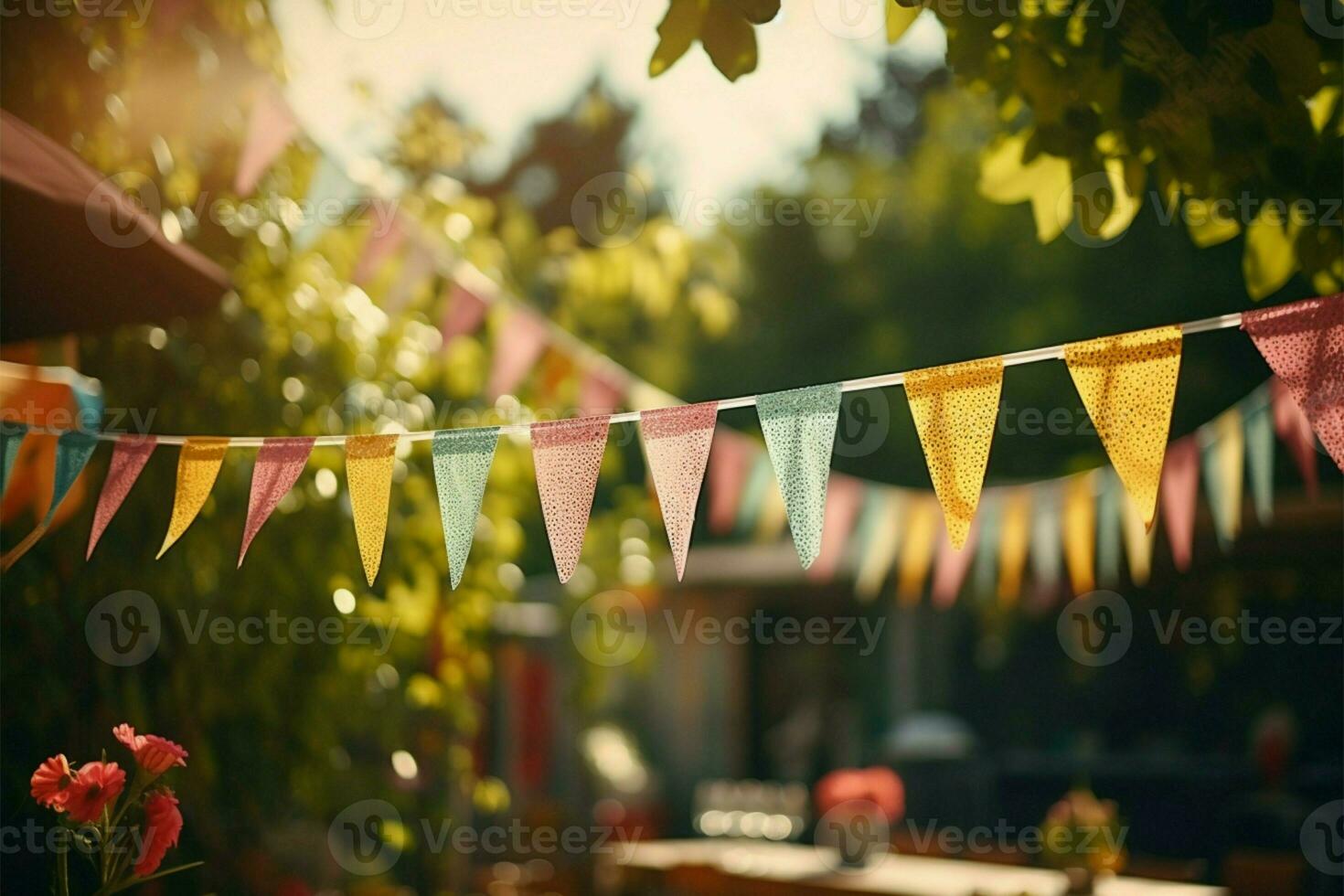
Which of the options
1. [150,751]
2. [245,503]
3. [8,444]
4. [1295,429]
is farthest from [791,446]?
[1295,429]

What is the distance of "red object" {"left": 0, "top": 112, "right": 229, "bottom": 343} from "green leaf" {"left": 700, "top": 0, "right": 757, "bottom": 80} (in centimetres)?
124

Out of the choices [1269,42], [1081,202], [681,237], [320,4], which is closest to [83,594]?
[320,4]

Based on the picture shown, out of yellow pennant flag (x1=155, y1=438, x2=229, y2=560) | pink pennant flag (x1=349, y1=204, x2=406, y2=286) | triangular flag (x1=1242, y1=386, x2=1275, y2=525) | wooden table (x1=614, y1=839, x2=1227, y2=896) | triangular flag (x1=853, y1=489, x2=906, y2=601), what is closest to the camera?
yellow pennant flag (x1=155, y1=438, x2=229, y2=560)

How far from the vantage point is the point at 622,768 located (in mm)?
9555

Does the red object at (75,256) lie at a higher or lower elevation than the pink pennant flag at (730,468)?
lower

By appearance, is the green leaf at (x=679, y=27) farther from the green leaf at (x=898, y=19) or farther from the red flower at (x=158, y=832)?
the red flower at (x=158, y=832)

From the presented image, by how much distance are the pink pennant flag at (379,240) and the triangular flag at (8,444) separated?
185 centimetres

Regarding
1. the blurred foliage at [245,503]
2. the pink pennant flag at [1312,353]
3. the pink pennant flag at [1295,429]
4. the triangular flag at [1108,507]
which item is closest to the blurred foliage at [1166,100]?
the pink pennant flag at [1312,353]

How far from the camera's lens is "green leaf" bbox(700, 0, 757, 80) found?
2695mm

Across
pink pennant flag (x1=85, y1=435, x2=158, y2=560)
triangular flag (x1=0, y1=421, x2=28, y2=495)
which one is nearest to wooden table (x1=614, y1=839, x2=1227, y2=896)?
pink pennant flag (x1=85, y1=435, x2=158, y2=560)

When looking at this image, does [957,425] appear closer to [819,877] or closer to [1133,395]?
[1133,395]

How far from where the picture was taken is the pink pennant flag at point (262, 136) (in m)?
3.86

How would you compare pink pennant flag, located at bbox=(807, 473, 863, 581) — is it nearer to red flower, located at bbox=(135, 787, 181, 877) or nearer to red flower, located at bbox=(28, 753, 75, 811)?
red flower, located at bbox=(135, 787, 181, 877)

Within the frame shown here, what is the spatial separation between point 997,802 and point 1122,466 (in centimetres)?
895
